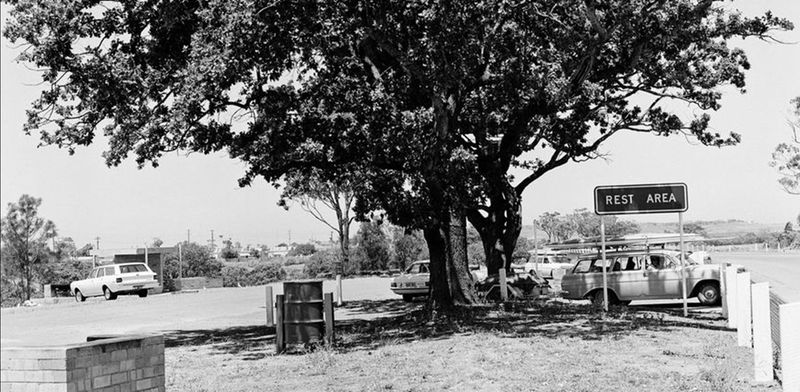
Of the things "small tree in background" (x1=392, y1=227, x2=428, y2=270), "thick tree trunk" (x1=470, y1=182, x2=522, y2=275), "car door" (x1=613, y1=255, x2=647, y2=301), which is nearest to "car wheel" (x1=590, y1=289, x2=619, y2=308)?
"car door" (x1=613, y1=255, x2=647, y2=301)

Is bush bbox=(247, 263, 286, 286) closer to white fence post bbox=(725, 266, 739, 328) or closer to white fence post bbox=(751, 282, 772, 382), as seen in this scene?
white fence post bbox=(725, 266, 739, 328)

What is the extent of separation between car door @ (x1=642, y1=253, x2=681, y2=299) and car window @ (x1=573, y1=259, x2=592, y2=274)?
1761mm

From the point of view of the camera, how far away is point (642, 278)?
2242 centimetres

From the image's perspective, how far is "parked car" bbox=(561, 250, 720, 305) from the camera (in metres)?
22.1

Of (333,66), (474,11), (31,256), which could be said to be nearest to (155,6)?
(333,66)

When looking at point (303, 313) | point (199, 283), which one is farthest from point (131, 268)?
point (303, 313)

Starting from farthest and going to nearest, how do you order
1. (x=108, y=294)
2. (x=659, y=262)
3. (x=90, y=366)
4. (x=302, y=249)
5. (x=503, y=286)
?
(x=302, y=249) → (x=108, y=294) → (x=503, y=286) → (x=659, y=262) → (x=90, y=366)

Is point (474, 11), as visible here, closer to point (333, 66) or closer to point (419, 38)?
point (419, 38)

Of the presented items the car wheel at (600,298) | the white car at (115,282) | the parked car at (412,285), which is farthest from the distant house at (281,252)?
the car wheel at (600,298)

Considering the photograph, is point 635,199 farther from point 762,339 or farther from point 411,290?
point 411,290

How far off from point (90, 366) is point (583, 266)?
18408mm

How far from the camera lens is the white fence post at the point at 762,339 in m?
9.51

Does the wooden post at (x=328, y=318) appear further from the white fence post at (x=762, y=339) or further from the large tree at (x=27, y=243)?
the large tree at (x=27, y=243)

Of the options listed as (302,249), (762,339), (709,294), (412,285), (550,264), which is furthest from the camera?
(302,249)
